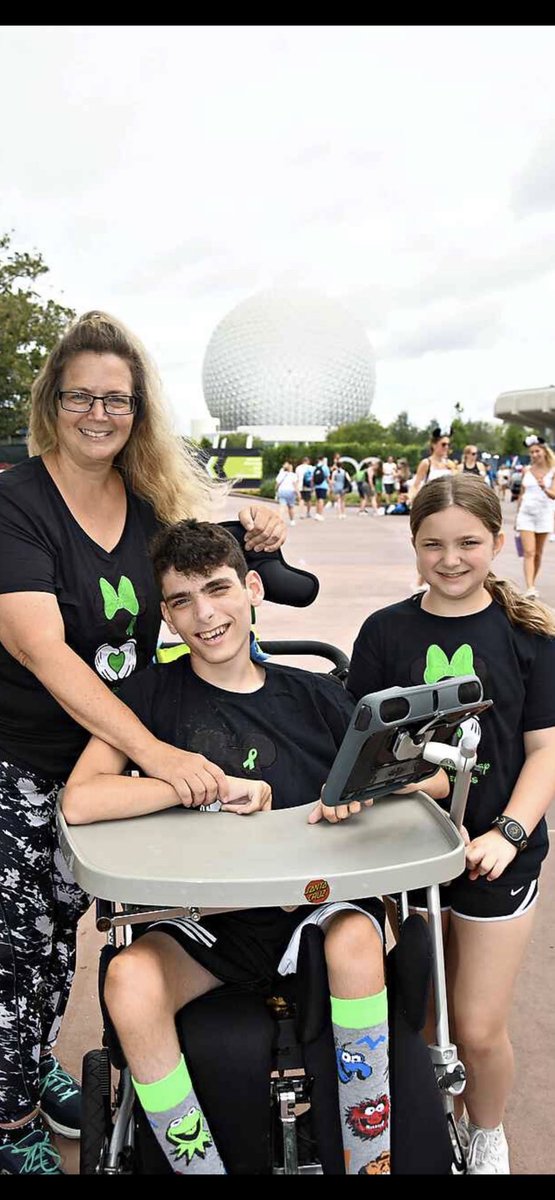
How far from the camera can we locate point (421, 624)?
2.18 meters

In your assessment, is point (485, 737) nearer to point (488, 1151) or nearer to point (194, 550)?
point (194, 550)

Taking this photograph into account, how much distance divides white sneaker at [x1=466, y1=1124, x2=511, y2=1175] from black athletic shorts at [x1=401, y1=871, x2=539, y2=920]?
0.49 metres

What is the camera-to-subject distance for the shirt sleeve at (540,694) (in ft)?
6.85

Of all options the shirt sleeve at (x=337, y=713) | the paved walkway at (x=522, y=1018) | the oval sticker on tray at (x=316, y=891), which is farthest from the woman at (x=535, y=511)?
the oval sticker on tray at (x=316, y=891)

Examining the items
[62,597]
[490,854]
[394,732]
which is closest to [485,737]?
[490,854]

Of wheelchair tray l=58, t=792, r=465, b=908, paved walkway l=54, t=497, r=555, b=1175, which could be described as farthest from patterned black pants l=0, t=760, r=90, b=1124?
wheelchair tray l=58, t=792, r=465, b=908

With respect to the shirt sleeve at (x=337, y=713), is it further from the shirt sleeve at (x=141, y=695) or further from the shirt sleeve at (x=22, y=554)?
the shirt sleeve at (x=22, y=554)

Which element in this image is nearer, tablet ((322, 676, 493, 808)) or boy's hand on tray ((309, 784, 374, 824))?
tablet ((322, 676, 493, 808))

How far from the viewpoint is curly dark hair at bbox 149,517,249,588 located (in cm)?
206

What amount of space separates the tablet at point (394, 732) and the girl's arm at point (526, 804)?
0.34 m

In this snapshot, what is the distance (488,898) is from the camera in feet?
6.71

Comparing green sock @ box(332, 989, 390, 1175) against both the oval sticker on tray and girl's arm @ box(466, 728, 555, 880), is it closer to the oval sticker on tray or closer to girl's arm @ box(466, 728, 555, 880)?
the oval sticker on tray
